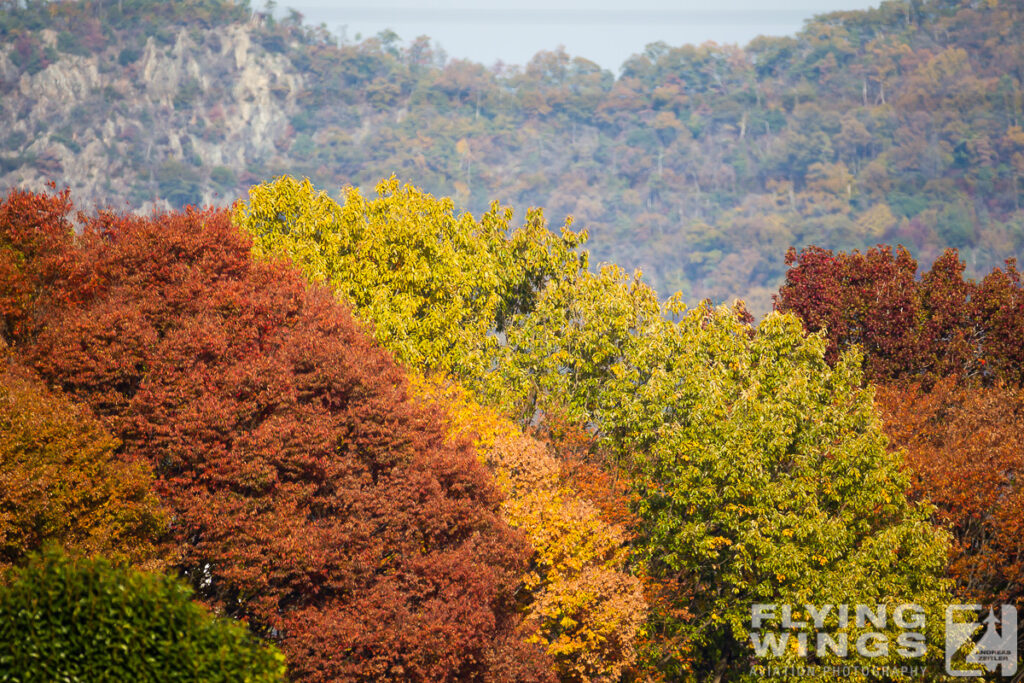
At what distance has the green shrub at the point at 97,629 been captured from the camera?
659 inches

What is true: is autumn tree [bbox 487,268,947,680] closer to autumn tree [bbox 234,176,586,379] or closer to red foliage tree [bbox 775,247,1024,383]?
autumn tree [bbox 234,176,586,379]

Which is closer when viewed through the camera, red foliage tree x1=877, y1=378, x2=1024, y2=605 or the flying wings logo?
the flying wings logo

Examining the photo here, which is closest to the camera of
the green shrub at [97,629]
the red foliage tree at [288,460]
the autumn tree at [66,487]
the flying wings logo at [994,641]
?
the green shrub at [97,629]

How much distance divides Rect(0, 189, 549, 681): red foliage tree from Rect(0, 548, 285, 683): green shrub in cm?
667

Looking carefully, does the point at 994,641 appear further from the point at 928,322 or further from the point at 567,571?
the point at 928,322

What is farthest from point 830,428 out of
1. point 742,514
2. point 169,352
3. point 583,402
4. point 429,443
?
point 169,352

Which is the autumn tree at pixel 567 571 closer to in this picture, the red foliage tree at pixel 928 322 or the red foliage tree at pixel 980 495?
the red foliage tree at pixel 980 495

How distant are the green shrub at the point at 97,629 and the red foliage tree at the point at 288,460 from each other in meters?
6.67

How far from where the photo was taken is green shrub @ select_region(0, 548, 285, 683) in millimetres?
16734

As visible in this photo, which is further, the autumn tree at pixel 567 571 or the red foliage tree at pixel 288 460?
the autumn tree at pixel 567 571

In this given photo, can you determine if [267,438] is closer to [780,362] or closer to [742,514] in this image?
[742,514]

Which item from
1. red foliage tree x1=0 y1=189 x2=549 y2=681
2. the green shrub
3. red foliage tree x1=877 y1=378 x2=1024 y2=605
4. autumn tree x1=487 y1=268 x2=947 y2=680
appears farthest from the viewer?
red foliage tree x1=877 y1=378 x2=1024 y2=605

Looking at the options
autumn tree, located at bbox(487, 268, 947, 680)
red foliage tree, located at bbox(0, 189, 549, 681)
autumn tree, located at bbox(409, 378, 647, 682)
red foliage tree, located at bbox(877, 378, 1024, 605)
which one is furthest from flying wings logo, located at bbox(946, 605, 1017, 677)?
red foliage tree, located at bbox(0, 189, 549, 681)

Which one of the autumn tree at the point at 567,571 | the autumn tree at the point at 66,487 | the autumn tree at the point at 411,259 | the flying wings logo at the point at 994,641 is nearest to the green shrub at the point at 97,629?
the autumn tree at the point at 66,487
